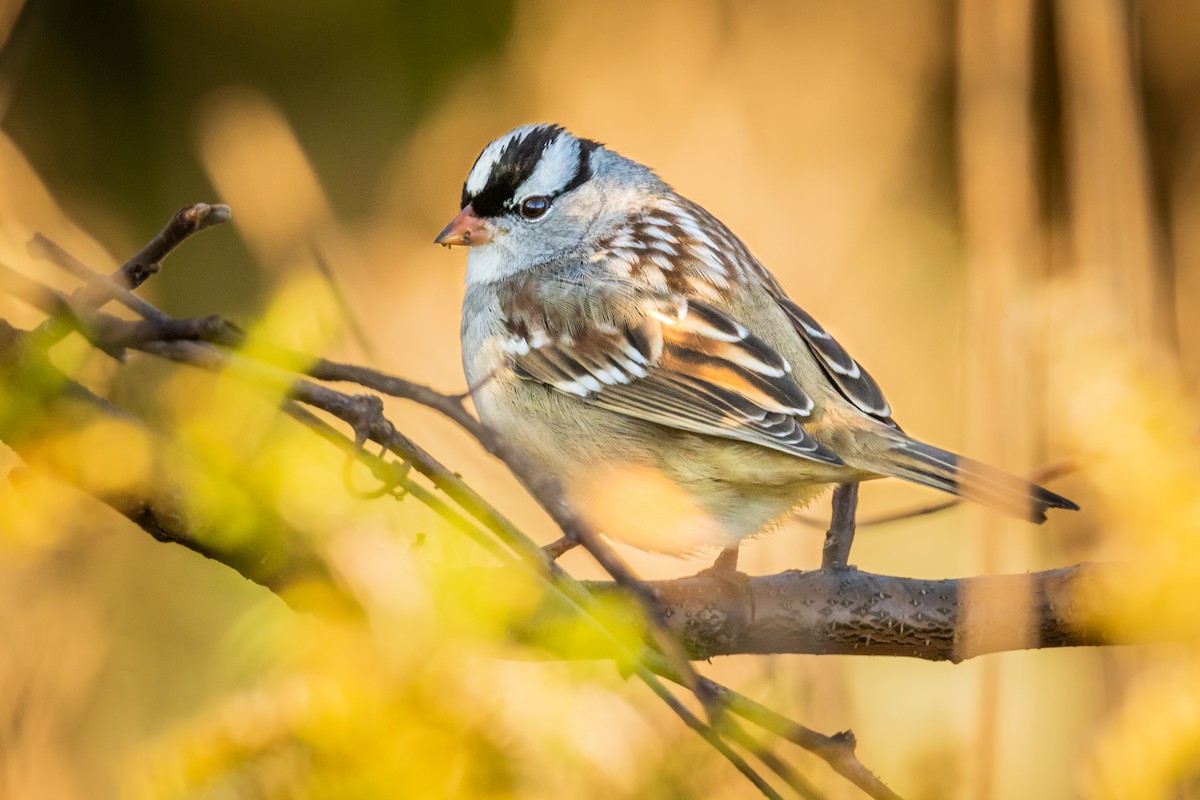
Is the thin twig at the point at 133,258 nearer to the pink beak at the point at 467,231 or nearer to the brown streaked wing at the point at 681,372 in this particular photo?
the brown streaked wing at the point at 681,372

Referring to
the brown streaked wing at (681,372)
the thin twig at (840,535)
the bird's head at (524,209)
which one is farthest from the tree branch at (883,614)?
the bird's head at (524,209)

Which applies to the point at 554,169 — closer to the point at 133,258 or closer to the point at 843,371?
the point at 843,371

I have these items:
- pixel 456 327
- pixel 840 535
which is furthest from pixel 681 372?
pixel 456 327

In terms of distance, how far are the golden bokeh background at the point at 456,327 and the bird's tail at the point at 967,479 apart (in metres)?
0.05

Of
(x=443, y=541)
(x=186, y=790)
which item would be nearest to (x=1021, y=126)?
(x=443, y=541)

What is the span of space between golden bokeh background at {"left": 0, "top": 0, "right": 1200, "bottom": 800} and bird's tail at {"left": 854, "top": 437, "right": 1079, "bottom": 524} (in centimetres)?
5

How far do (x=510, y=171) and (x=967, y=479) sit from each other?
1.04 meters

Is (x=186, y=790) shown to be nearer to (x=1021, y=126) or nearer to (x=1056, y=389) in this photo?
(x=1056, y=389)

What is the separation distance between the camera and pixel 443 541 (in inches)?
28.5

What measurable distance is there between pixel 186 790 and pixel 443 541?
0.68ft

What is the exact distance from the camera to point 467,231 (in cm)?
207

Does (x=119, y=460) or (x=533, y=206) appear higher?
(x=533, y=206)

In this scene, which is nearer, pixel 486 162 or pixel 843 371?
pixel 843 371

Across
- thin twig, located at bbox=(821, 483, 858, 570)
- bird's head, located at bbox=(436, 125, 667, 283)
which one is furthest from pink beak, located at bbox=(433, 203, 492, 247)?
thin twig, located at bbox=(821, 483, 858, 570)
